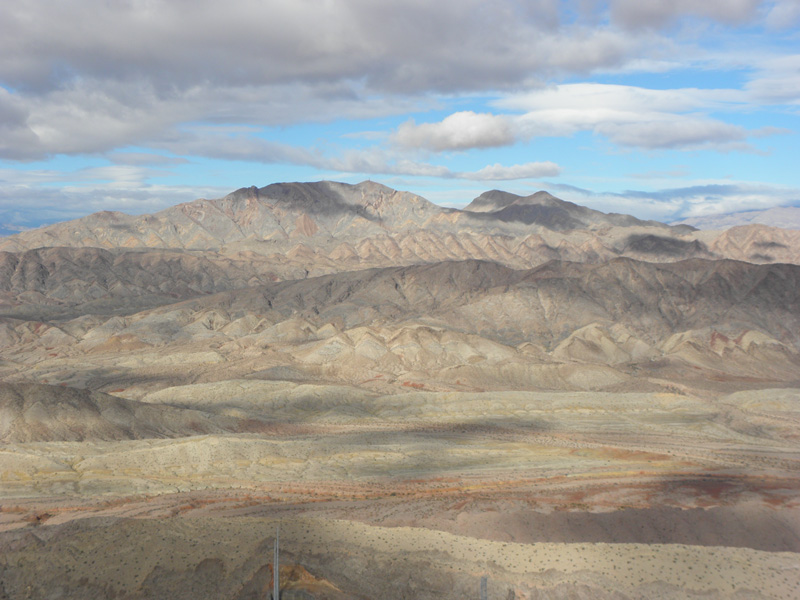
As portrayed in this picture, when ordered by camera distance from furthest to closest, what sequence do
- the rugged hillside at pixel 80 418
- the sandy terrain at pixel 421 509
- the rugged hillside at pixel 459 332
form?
the rugged hillside at pixel 459 332
the rugged hillside at pixel 80 418
the sandy terrain at pixel 421 509

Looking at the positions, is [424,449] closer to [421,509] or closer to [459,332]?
[421,509]

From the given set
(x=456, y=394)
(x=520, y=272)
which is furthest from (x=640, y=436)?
(x=520, y=272)

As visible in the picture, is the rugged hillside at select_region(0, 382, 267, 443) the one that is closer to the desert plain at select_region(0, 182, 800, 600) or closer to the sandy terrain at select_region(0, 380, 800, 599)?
the desert plain at select_region(0, 182, 800, 600)

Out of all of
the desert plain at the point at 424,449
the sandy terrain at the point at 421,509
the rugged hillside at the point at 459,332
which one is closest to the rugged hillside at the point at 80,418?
the desert plain at the point at 424,449

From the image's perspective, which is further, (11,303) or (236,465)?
(11,303)

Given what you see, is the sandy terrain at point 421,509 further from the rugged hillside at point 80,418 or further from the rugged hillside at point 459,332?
the rugged hillside at point 459,332

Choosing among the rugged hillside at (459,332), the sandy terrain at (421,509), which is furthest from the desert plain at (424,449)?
the rugged hillside at (459,332)

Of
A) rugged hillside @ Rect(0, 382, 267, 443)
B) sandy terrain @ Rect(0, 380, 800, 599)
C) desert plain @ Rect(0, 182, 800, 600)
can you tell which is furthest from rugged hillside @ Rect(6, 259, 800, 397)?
sandy terrain @ Rect(0, 380, 800, 599)

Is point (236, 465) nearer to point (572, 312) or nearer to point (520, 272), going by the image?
point (572, 312)

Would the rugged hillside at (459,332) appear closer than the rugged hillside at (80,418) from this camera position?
No

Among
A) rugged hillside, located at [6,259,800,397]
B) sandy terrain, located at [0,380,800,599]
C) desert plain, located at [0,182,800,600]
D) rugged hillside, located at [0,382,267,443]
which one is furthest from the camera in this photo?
rugged hillside, located at [6,259,800,397]

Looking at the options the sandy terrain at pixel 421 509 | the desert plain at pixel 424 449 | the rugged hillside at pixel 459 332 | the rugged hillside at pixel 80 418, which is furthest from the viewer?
the rugged hillside at pixel 459 332
